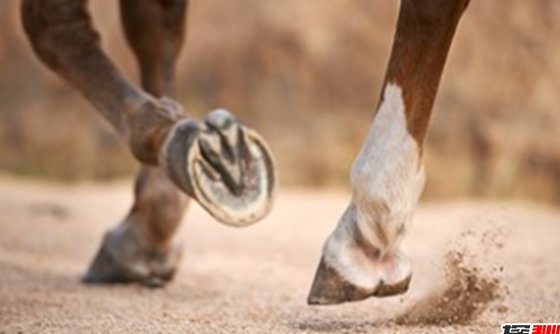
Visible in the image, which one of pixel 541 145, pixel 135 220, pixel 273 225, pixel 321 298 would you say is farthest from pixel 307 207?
pixel 321 298

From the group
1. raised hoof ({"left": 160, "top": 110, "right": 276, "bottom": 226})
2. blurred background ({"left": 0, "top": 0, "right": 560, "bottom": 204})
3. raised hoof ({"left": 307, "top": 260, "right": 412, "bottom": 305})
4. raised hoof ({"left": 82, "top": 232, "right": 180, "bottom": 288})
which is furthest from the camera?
blurred background ({"left": 0, "top": 0, "right": 560, "bottom": 204})

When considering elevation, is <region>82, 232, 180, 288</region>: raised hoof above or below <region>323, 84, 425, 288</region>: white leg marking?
below

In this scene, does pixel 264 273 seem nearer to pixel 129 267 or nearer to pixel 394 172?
pixel 129 267

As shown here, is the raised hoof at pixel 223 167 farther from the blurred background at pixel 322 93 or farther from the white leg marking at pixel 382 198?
the blurred background at pixel 322 93

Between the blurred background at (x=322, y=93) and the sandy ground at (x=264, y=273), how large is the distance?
24 centimetres

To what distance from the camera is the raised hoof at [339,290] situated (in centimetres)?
253

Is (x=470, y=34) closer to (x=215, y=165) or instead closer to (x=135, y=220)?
(x=135, y=220)

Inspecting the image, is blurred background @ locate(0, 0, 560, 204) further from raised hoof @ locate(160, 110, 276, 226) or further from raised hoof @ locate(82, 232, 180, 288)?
raised hoof @ locate(160, 110, 276, 226)

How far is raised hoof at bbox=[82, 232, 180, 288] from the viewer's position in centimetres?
353

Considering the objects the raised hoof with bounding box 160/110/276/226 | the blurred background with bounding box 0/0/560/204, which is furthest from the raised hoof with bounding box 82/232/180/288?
the blurred background with bounding box 0/0/560/204

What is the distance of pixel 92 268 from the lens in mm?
3580

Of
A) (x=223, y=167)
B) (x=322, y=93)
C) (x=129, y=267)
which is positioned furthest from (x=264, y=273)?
(x=322, y=93)

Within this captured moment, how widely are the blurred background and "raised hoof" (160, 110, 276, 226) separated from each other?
3.01 meters

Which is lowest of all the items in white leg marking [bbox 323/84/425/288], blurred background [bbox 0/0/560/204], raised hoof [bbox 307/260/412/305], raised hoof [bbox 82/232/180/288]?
blurred background [bbox 0/0/560/204]
